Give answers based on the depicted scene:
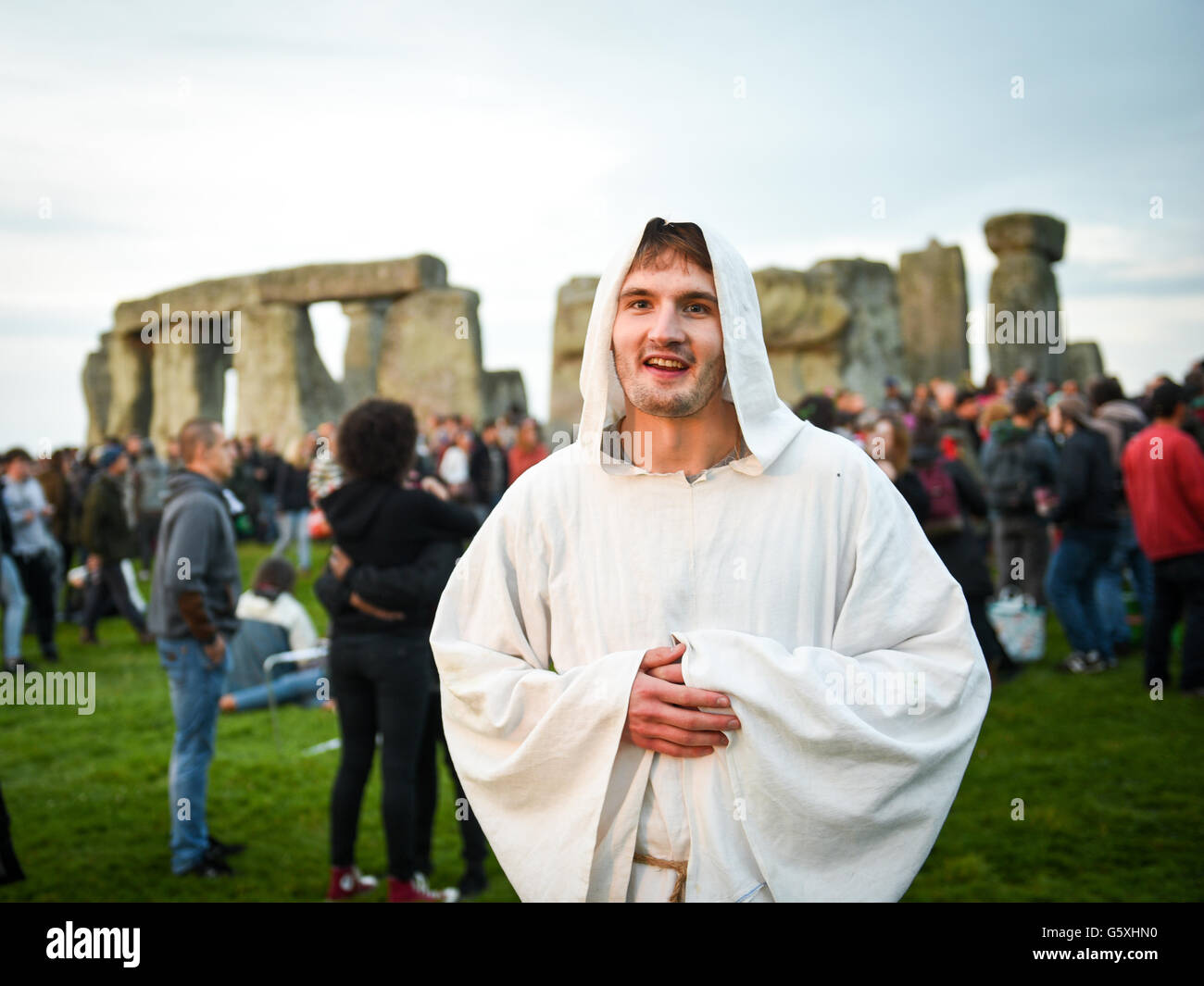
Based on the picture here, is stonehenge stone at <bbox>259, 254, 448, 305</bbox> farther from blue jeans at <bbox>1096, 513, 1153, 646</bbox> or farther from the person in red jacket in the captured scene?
the person in red jacket

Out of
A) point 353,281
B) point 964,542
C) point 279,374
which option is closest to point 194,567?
point 964,542

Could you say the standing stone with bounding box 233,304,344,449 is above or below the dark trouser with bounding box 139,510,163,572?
above

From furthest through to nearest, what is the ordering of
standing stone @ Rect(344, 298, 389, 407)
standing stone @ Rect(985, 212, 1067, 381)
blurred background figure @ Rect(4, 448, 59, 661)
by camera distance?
standing stone @ Rect(344, 298, 389, 407) → standing stone @ Rect(985, 212, 1067, 381) → blurred background figure @ Rect(4, 448, 59, 661)

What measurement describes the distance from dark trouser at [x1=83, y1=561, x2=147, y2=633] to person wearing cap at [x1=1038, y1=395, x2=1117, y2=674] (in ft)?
27.3

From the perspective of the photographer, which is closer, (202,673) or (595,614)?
(595,614)

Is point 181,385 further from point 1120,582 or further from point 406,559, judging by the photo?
point 406,559

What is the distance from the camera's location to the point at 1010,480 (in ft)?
28.2

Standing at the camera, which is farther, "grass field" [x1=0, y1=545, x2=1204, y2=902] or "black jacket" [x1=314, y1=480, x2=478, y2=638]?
"grass field" [x1=0, y1=545, x2=1204, y2=902]

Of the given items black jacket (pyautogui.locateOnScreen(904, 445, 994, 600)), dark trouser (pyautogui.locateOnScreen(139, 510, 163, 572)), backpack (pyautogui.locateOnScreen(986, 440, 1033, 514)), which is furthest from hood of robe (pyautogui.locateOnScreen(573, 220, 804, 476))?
dark trouser (pyautogui.locateOnScreen(139, 510, 163, 572))

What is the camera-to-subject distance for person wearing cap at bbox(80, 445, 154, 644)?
34.0ft

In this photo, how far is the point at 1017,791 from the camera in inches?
224

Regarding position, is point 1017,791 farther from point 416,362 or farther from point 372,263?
point 372,263
